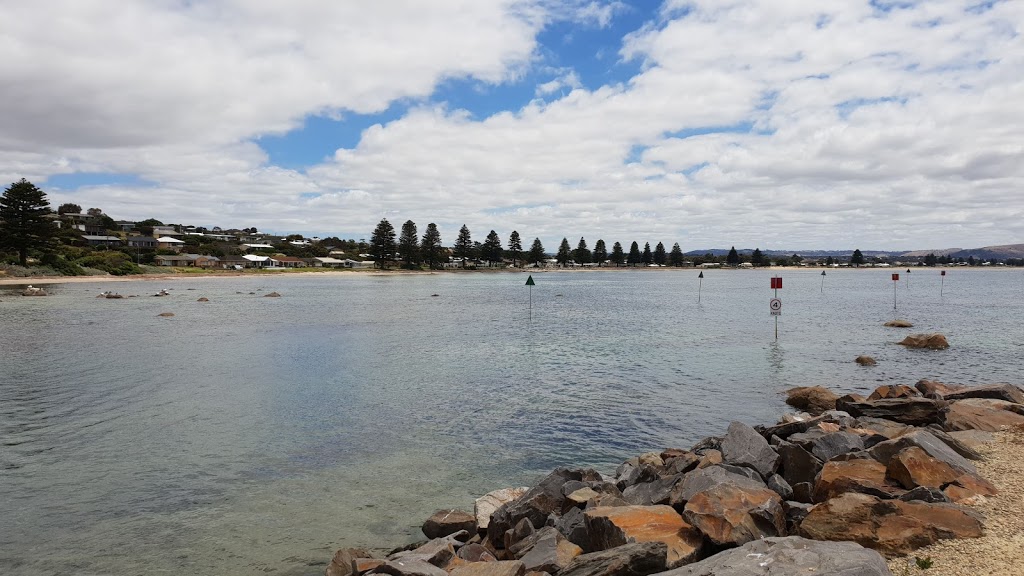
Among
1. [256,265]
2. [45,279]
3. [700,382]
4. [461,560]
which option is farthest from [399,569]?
[256,265]

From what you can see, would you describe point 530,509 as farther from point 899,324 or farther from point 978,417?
point 899,324

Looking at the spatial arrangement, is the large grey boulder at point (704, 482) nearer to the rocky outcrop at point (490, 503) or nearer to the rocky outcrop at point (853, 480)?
the rocky outcrop at point (853, 480)

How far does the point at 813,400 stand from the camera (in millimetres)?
17000

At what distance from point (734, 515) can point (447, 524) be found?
4.37 meters

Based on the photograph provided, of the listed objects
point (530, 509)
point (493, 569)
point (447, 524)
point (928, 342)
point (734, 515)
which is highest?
point (734, 515)

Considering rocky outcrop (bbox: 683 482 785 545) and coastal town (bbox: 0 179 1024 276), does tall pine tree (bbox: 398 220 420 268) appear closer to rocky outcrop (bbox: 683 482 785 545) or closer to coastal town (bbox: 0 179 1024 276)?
coastal town (bbox: 0 179 1024 276)

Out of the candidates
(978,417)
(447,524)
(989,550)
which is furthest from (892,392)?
(447,524)

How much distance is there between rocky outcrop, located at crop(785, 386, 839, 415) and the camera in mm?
16656

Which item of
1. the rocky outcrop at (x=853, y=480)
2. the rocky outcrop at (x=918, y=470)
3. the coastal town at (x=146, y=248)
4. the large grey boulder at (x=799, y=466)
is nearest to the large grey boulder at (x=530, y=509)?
the large grey boulder at (x=799, y=466)

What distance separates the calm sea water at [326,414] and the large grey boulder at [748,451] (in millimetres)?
3290

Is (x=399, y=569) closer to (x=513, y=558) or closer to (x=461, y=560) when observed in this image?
(x=461, y=560)

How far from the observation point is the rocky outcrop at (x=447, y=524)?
8.98m

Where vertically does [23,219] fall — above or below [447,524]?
above

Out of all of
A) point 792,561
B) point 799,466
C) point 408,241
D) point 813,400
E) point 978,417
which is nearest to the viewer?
point 792,561
